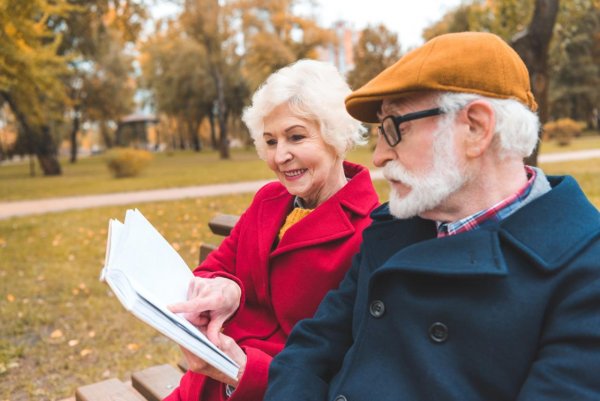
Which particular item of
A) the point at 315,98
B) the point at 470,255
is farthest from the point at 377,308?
the point at 315,98

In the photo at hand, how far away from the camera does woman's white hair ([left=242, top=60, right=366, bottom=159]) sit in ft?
7.01

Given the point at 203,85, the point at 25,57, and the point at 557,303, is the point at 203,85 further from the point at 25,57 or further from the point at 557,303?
the point at 557,303

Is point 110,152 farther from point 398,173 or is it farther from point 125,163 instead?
point 398,173

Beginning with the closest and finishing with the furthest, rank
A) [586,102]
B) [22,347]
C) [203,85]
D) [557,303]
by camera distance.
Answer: [557,303]
[22,347]
[203,85]
[586,102]

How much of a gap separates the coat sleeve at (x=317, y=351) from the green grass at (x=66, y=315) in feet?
8.61

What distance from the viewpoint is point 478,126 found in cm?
146

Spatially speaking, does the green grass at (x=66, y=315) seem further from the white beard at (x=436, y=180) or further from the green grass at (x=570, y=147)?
the green grass at (x=570, y=147)

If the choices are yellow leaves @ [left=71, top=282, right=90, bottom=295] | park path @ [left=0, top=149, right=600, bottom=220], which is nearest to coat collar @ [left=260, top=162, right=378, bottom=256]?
yellow leaves @ [left=71, top=282, right=90, bottom=295]

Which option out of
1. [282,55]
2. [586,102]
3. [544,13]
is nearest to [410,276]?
[544,13]

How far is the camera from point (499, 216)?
1.49 m

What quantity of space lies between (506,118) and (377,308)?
24.1 inches

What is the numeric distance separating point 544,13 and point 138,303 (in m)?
7.98

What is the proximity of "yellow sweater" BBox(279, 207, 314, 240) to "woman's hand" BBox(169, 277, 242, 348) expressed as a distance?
0.29 m

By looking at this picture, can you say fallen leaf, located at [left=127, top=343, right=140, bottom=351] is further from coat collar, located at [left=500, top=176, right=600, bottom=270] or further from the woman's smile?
coat collar, located at [left=500, top=176, right=600, bottom=270]
